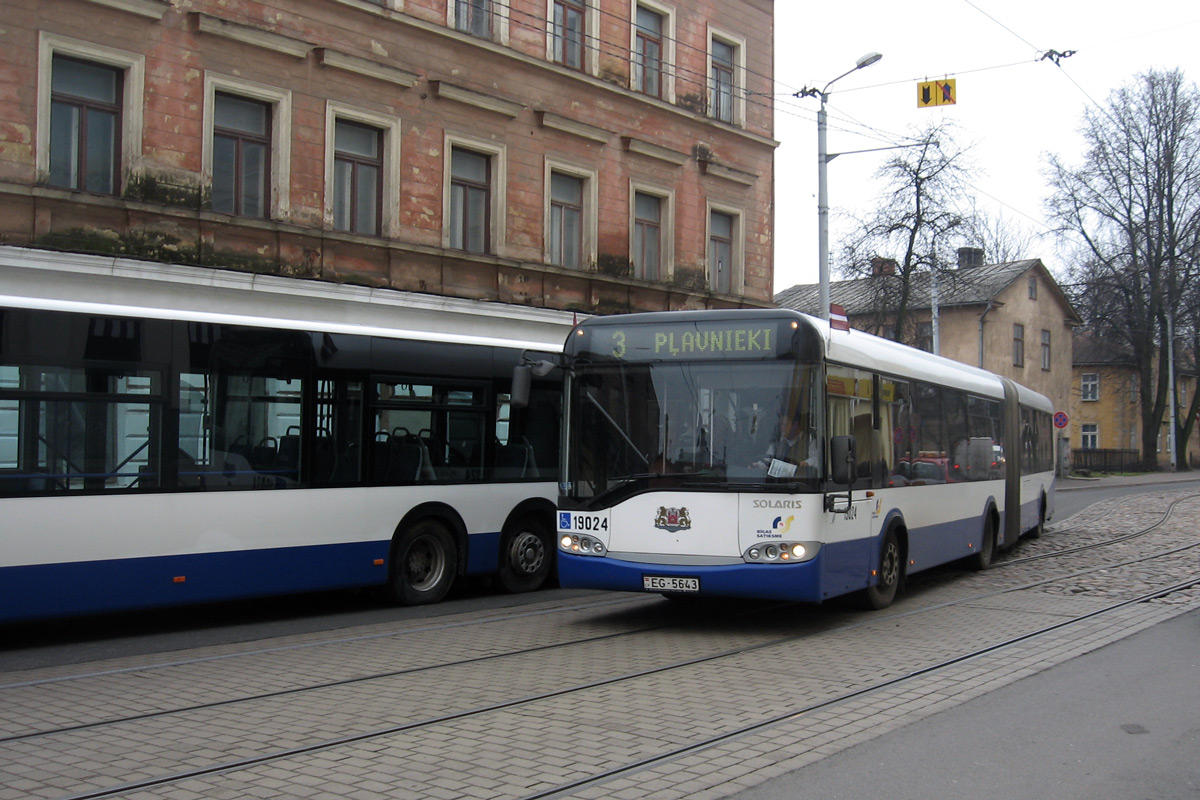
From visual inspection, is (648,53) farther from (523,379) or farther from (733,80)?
(523,379)

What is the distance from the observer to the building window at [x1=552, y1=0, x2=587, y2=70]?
22297 mm

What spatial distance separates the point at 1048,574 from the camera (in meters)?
15.5

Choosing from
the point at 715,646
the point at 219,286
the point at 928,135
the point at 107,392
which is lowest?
the point at 715,646

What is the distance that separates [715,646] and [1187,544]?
45.8 ft

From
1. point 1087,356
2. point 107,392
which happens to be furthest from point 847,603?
point 1087,356

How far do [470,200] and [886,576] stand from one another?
11.4m

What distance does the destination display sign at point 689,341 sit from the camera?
397 inches

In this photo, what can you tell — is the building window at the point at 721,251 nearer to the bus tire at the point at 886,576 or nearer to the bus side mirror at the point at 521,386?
the bus tire at the point at 886,576

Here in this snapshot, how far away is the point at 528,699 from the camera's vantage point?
7.58 metres

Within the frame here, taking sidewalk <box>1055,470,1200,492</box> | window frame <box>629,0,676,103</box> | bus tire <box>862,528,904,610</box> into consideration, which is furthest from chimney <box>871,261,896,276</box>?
bus tire <box>862,528,904,610</box>

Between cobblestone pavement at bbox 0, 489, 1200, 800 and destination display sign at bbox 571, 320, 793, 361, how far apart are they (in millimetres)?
2426

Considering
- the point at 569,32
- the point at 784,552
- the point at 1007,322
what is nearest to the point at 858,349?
the point at 784,552

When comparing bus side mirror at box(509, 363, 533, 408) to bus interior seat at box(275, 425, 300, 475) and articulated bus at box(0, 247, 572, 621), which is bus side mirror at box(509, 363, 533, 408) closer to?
articulated bus at box(0, 247, 572, 621)

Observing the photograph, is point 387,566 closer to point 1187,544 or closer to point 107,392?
point 107,392
